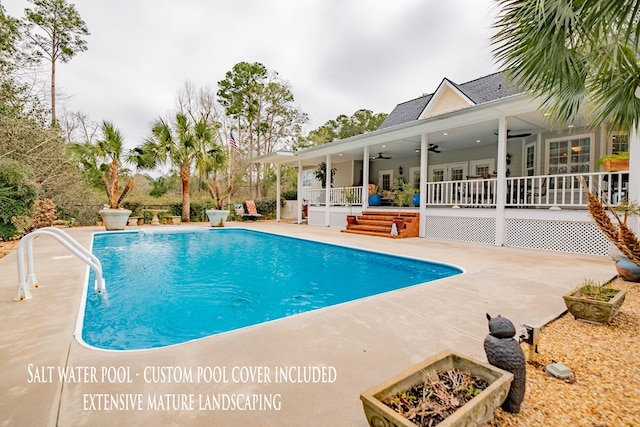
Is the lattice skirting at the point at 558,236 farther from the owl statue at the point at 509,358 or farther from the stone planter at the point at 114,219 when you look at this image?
the stone planter at the point at 114,219

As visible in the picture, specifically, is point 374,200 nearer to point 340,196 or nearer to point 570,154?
point 340,196

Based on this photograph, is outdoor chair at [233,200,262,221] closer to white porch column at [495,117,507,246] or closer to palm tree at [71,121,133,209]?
palm tree at [71,121,133,209]

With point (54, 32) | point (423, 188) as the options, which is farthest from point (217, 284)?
point (54, 32)

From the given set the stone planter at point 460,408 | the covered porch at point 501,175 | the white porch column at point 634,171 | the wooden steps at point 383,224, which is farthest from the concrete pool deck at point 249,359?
the wooden steps at point 383,224

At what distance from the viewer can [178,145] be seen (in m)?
13.5

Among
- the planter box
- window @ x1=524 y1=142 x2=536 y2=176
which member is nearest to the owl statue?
the planter box

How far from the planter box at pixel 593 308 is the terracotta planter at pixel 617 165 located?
5231 mm

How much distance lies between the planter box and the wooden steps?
6498 mm

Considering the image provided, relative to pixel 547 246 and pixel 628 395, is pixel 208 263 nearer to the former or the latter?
pixel 628 395

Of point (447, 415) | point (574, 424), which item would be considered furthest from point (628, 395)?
point (447, 415)

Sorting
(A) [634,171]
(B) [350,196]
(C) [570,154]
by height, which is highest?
(C) [570,154]

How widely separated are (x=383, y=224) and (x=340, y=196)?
3.51 metres

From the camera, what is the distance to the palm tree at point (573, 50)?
2631 mm

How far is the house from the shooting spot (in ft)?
22.8
